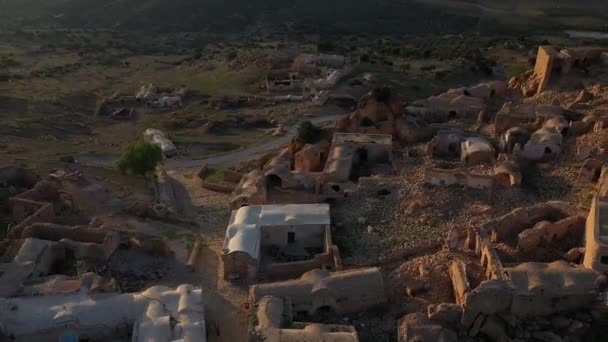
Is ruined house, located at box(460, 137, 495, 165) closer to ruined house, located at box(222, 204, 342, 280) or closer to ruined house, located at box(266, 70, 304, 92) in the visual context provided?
ruined house, located at box(222, 204, 342, 280)

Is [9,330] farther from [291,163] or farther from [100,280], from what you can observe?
[291,163]

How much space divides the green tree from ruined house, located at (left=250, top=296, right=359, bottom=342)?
19716 millimetres

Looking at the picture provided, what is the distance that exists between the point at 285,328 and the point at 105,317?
665 cm

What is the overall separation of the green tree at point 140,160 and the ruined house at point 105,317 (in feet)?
56.6

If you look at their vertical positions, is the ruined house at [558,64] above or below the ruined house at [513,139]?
above

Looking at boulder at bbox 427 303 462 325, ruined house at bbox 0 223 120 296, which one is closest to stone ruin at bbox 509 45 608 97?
boulder at bbox 427 303 462 325

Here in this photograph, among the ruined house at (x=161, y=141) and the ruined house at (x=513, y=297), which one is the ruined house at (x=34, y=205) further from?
the ruined house at (x=513, y=297)

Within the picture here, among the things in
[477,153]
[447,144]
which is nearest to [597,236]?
[477,153]

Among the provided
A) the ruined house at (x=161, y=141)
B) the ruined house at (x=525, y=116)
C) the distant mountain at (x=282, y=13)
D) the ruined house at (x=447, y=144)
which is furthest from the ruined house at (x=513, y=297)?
the distant mountain at (x=282, y=13)

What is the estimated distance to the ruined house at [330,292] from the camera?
24.0 metres

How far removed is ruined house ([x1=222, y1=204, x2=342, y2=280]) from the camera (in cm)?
2727

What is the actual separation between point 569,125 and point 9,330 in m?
→ 31.0

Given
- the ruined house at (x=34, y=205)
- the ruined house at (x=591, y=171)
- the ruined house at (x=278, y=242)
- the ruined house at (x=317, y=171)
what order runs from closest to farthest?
the ruined house at (x=278, y=242) < the ruined house at (x=34, y=205) < the ruined house at (x=591, y=171) < the ruined house at (x=317, y=171)

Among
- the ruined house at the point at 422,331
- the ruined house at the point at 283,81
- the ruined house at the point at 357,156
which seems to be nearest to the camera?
the ruined house at the point at 422,331
